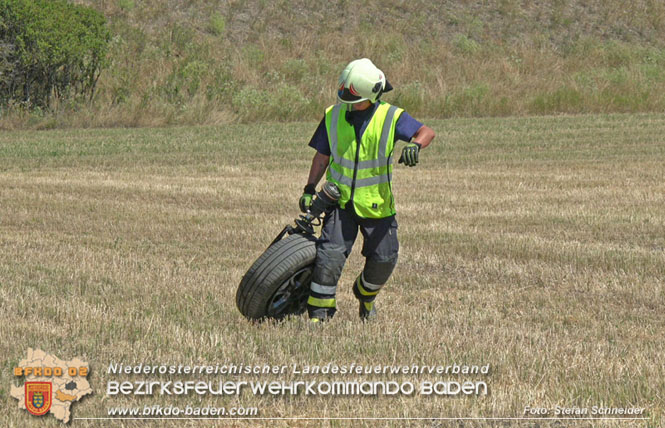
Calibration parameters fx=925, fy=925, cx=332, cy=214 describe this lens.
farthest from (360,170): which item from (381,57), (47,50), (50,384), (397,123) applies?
(381,57)

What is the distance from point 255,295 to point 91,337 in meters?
1.10

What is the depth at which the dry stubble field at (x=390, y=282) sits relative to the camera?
16.5 feet

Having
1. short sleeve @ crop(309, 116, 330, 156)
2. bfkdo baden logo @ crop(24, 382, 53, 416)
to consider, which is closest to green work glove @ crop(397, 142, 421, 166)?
short sleeve @ crop(309, 116, 330, 156)

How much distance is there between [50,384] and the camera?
4.84 m

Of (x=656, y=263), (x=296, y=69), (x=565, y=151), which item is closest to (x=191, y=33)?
(x=296, y=69)

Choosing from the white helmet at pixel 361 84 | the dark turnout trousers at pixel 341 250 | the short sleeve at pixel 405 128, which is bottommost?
the dark turnout trousers at pixel 341 250

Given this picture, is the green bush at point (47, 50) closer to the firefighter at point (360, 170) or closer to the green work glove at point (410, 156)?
the firefighter at point (360, 170)

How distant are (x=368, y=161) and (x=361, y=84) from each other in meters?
0.51

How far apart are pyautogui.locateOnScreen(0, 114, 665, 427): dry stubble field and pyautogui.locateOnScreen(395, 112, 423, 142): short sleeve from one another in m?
1.31

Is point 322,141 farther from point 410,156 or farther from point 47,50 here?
point 47,50

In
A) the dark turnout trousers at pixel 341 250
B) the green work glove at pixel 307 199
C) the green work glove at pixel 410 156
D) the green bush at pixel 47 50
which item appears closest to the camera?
the green work glove at pixel 410 156

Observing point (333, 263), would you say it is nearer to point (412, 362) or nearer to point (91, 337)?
point (412, 362)

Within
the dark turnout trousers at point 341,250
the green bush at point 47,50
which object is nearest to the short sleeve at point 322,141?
the dark turnout trousers at point 341,250

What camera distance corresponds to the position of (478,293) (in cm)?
793
